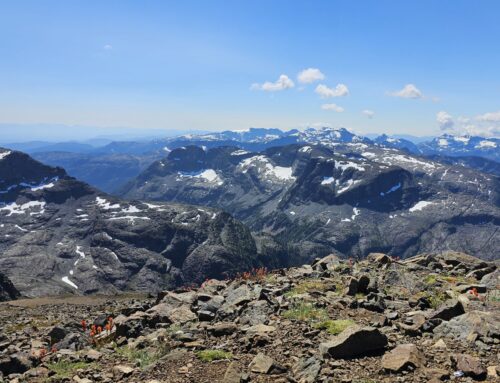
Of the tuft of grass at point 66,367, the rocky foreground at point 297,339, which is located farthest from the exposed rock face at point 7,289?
the tuft of grass at point 66,367

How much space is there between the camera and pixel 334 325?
15.8 metres

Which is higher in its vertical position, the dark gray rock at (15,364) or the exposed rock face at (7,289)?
the dark gray rock at (15,364)

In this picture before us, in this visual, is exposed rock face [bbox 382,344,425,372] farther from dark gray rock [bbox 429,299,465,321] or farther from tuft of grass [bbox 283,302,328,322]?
tuft of grass [bbox 283,302,328,322]

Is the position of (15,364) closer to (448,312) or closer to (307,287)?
(307,287)

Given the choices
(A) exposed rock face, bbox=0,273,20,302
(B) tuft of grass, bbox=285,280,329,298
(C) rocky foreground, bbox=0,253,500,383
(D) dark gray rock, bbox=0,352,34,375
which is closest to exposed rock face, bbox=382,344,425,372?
(C) rocky foreground, bbox=0,253,500,383

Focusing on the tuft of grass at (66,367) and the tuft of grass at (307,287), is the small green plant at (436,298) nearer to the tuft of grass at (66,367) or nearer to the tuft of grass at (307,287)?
the tuft of grass at (307,287)

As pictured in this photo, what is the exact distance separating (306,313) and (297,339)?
2.79 meters

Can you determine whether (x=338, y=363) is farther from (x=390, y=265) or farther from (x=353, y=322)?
(x=390, y=265)

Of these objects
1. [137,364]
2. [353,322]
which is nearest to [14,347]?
[137,364]

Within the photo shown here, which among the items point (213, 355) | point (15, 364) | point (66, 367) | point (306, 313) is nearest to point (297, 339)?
point (306, 313)

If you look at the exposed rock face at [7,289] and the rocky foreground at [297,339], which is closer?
the rocky foreground at [297,339]

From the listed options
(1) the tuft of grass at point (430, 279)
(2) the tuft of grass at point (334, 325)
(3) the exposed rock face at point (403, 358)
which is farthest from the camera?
(1) the tuft of grass at point (430, 279)

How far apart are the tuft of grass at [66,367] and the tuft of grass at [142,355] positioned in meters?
1.23

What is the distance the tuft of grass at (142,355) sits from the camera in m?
14.1
